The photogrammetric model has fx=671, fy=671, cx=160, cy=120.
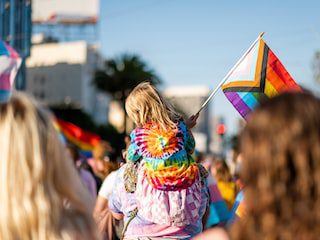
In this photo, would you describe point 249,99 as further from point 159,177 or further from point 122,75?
point 122,75

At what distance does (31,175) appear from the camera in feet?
8.14

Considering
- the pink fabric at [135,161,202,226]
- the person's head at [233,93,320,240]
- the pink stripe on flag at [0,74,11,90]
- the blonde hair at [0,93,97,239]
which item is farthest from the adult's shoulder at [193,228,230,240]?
the pink stripe on flag at [0,74,11,90]

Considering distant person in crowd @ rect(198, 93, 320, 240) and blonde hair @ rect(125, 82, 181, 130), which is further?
blonde hair @ rect(125, 82, 181, 130)

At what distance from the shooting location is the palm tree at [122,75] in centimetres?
4588

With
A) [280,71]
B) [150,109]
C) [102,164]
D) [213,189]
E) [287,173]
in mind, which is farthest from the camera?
[102,164]

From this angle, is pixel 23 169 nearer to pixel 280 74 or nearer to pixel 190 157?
pixel 190 157

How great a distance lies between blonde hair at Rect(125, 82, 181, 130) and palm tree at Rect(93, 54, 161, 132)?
41133mm

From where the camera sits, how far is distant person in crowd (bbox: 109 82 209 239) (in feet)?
13.2

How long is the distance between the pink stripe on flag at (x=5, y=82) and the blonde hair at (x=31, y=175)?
3404 millimetres

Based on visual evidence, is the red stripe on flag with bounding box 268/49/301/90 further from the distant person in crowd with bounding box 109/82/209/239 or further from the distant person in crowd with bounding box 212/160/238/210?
the distant person in crowd with bounding box 212/160/238/210

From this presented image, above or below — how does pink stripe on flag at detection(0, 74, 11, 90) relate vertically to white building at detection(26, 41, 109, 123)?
above

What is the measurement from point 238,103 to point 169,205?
161 cm

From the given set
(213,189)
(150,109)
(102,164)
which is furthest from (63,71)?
(150,109)

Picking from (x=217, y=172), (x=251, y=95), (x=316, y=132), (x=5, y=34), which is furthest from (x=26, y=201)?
(x=5, y=34)
